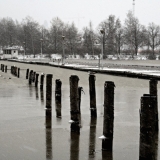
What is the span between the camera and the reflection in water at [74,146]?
8.85m

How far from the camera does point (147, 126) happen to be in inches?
296

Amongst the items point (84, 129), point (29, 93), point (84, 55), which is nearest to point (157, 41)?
point (84, 55)

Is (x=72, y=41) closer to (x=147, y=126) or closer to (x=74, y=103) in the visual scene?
(x=74, y=103)

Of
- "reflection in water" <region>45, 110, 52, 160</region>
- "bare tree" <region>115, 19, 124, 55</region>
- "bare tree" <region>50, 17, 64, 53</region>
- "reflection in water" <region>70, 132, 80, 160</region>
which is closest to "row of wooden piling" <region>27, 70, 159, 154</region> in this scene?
"reflection in water" <region>70, 132, 80, 160</region>

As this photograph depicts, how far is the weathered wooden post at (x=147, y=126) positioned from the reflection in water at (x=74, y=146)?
175 cm

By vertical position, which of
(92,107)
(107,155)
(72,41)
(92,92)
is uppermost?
(72,41)

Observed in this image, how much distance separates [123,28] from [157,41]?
42.9 feet

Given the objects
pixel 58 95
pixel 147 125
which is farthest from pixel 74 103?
pixel 147 125

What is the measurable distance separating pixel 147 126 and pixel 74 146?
107 inches

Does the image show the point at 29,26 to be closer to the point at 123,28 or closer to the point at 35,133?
the point at 123,28

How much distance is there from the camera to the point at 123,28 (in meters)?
123

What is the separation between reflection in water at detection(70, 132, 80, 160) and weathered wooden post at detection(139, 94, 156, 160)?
175 centimetres

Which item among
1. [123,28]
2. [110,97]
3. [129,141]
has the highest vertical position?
[123,28]

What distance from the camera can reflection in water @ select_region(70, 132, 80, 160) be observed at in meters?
8.85
